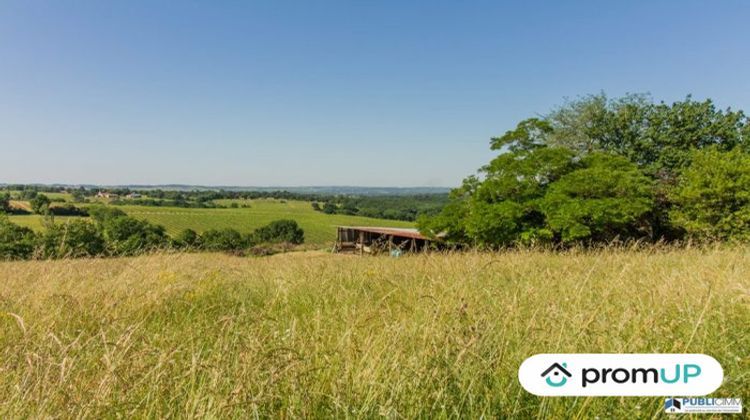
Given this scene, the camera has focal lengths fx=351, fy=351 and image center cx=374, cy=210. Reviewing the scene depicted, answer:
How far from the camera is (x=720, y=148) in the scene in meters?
16.0

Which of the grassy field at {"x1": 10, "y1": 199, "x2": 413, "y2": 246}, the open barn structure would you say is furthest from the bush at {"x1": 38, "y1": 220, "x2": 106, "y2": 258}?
the grassy field at {"x1": 10, "y1": 199, "x2": 413, "y2": 246}

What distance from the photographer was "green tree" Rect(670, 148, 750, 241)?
11375mm

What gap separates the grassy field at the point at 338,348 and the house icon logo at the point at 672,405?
0.04 meters

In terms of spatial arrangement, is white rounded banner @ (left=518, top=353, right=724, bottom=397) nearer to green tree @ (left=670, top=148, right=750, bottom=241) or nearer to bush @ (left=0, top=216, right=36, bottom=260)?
bush @ (left=0, top=216, right=36, bottom=260)

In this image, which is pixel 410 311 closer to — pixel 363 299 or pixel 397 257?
pixel 363 299

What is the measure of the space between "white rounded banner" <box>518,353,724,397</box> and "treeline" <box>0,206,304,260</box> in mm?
6298

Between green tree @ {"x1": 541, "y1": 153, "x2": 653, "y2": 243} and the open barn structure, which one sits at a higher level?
green tree @ {"x1": 541, "y1": 153, "x2": 653, "y2": 243}

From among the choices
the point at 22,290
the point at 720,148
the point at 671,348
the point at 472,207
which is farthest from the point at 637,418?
the point at 720,148

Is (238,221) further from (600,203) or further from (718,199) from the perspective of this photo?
(718,199)

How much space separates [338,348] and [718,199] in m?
15.4

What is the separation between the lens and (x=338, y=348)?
1.98 metres

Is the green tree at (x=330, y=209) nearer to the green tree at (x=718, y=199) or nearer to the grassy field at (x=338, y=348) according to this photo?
the green tree at (x=718, y=199)

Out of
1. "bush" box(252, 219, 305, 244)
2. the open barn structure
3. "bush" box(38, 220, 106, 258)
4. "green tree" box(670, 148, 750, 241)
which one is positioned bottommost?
"bush" box(252, 219, 305, 244)

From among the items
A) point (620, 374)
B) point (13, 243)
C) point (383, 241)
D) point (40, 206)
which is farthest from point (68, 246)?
point (40, 206)
